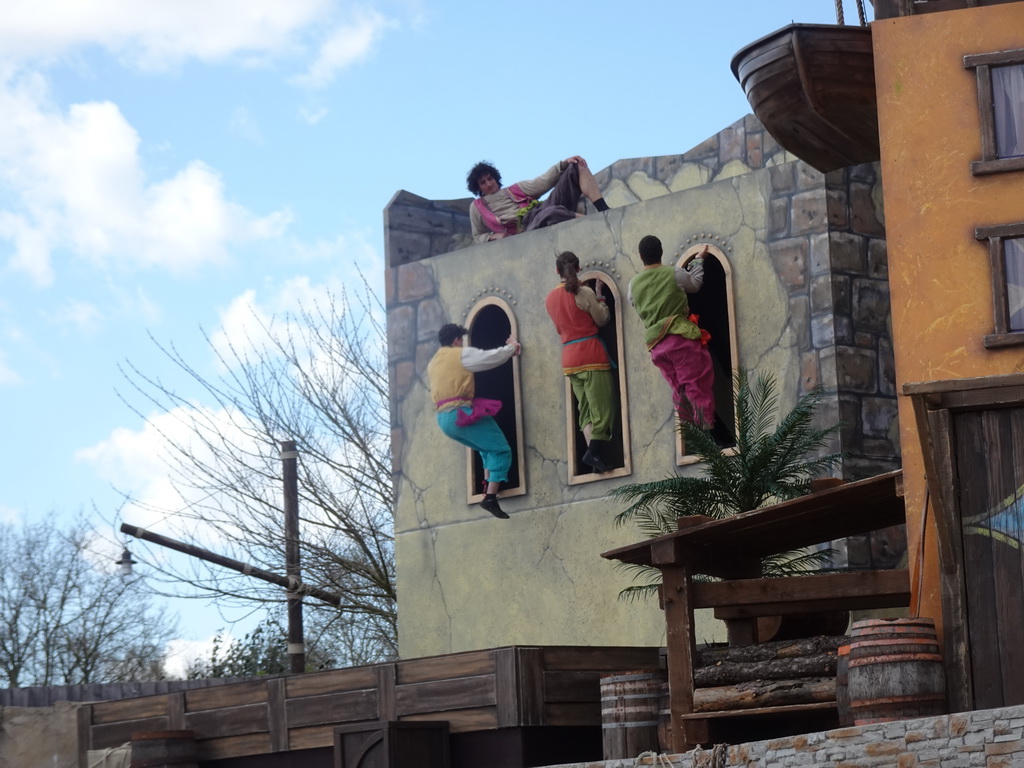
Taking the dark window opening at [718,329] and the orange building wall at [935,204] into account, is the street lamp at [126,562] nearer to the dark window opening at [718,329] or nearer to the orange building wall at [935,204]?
the dark window opening at [718,329]

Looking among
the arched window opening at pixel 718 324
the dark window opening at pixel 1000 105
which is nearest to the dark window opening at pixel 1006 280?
the dark window opening at pixel 1000 105

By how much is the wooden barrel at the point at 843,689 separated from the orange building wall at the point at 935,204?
0.66 m

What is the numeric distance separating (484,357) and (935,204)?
770 cm

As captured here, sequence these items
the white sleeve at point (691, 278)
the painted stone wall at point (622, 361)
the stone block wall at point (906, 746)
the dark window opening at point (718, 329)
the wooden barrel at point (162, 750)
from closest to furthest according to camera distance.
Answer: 1. the stone block wall at point (906, 746)
2. the wooden barrel at point (162, 750)
3. the painted stone wall at point (622, 361)
4. the white sleeve at point (691, 278)
5. the dark window opening at point (718, 329)

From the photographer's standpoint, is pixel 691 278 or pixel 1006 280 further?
pixel 691 278

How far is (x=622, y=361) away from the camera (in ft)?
61.4

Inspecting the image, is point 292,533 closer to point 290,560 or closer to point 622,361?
point 290,560

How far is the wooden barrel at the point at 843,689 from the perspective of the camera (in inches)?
443

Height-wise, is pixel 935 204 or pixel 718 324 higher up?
pixel 718 324

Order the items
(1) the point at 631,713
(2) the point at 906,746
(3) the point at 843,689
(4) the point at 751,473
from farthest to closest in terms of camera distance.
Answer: (4) the point at 751,473, (1) the point at 631,713, (3) the point at 843,689, (2) the point at 906,746

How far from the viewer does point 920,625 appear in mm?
11133

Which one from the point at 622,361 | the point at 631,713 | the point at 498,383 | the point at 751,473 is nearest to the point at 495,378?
the point at 498,383

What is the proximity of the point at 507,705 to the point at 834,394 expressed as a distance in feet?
14.6

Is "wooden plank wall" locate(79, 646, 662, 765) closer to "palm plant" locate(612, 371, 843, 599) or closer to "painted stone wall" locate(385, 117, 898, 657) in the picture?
"palm plant" locate(612, 371, 843, 599)
